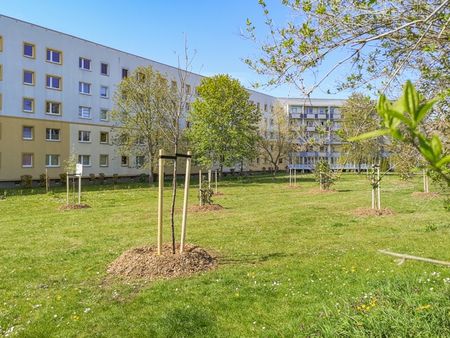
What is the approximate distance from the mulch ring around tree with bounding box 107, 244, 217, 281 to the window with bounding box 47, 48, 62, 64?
3795cm

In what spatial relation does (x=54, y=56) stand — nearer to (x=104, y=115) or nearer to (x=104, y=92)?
(x=104, y=92)

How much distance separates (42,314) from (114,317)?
1.09 m

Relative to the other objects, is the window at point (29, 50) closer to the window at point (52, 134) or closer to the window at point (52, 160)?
the window at point (52, 134)

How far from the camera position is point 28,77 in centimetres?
3941

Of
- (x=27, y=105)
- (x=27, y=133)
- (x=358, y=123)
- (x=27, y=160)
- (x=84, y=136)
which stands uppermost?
(x=27, y=105)

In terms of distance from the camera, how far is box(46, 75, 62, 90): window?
41128mm

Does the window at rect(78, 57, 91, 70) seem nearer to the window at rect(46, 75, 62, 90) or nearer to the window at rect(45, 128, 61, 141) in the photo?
the window at rect(46, 75, 62, 90)

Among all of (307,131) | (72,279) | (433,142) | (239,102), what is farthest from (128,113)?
(433,142)

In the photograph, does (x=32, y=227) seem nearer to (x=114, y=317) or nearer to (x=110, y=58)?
(x=114, y=317)

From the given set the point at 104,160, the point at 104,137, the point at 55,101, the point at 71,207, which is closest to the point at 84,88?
the point at 55,101

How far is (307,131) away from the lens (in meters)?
5.37

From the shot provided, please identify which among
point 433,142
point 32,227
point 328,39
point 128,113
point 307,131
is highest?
point 128,113

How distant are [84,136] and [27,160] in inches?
281

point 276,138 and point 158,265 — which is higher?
point 276,138
